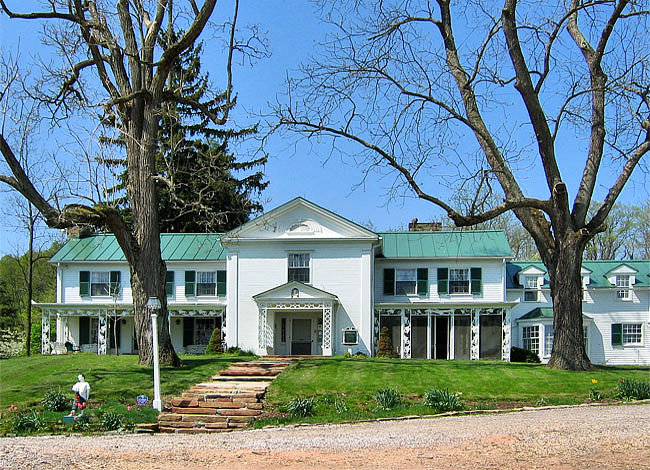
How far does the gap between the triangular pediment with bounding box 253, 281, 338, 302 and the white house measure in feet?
0.14

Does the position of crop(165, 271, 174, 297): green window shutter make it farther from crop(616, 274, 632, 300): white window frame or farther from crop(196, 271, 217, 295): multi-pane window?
crop(616, 274, 632, 300): white window frame

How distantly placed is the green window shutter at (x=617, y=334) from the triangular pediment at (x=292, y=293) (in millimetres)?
13872

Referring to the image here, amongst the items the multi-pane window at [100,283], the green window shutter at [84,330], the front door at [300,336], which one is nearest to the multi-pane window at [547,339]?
the front door at [300,336]

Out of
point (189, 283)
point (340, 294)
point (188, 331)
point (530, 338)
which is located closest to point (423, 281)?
point (340, 294)

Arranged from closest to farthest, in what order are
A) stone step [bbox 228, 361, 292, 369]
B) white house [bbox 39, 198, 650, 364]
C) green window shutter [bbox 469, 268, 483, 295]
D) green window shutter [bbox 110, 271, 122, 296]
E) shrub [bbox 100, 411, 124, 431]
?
shrub [bbox 100, 411, 124, 431], stone step [bbox 228, 361, 292, 369], white house [bbox 39, 198, 650, 364], green window shutter [bbox 469, 268, 483, 295], green window shutter [bbox 110, 271, 122, 296]

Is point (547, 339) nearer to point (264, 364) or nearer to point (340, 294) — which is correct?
point (340, 294)

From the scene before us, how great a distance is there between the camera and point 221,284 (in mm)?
31609

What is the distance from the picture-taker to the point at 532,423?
1247 cm

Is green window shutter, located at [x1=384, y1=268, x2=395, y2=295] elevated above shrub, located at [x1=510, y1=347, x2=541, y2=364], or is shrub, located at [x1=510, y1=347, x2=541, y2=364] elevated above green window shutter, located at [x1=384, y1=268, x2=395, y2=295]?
green window shutter, located at [x1=384, y1=268, x2=395, y2=295]

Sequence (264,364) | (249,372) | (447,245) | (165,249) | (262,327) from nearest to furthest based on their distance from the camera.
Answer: (249,372) → (264,364) → (262,327) → (447,245) → (165,249)

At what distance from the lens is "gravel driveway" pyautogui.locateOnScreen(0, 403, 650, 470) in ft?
31.7

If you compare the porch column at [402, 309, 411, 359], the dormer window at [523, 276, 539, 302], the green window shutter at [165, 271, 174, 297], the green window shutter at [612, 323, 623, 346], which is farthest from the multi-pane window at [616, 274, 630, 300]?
the green window shutter at [165, 271, 174, 297]

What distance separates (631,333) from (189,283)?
20786 millimetres

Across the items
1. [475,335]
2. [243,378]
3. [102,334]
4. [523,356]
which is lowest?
[523,356]
